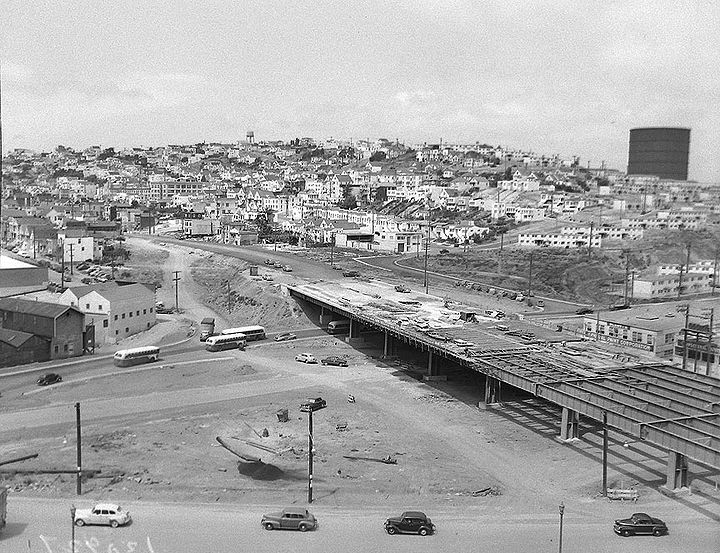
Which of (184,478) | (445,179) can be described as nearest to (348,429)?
(184,478)

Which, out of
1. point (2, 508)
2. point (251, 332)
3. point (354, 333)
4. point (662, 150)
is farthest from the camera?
point (662, 150)

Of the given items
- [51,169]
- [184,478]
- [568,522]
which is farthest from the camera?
[51,169]

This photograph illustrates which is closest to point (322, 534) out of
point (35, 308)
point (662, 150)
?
point (35, 308)

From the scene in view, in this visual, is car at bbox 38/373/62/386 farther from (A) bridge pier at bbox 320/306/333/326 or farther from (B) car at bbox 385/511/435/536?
(B) car at bbox 385/511/435/536

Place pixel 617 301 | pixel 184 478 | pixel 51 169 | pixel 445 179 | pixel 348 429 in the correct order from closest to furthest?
pixel 184 478, pixel 348 429, pixel 617 301, pixel 445 179, pixel 51 169

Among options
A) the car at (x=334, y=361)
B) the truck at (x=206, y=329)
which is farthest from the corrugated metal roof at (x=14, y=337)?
the car at (x=334, y=361)

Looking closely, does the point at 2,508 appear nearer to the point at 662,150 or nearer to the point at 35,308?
the point at 35,308

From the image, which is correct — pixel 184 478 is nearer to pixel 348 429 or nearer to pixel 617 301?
pixel 348 429
